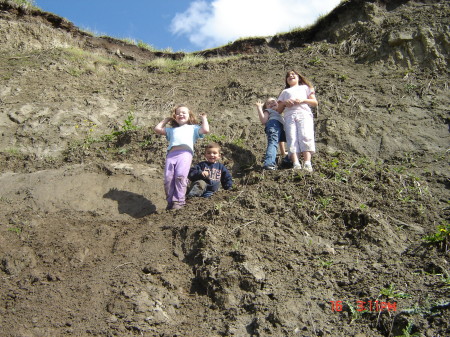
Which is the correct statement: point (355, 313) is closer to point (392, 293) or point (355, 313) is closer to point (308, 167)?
point (392, 293)

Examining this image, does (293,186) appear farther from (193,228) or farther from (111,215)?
(111,215)

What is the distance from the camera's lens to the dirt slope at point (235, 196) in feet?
12.3

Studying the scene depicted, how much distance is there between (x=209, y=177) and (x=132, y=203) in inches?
49.7

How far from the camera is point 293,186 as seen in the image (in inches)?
214

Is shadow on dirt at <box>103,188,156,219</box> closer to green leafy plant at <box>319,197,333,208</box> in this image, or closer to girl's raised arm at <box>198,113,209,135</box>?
girl's raised arm at <box>198,113,209,135</box>

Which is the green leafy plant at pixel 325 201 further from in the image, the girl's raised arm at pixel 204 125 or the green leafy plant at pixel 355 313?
the girl's raised arm at pixel 204 125

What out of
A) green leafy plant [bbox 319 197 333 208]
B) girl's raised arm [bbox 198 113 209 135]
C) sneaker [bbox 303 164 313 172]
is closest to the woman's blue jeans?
sneaker [bbox 303 164 313 172]

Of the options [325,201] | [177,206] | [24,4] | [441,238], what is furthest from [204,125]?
[24,4]

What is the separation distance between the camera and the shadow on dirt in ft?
20.1

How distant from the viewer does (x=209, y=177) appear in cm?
604

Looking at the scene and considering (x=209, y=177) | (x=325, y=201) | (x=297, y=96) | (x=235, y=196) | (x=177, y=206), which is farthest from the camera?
(x=297, y=96)

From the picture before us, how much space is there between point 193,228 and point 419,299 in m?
2.34

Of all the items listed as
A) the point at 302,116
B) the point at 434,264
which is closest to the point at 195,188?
the point at 302,116

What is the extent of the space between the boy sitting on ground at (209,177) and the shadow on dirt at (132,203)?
735 mm
